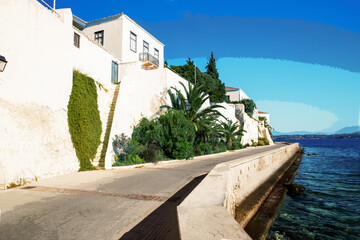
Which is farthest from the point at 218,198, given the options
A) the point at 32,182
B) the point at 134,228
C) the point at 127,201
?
the point at 32,182

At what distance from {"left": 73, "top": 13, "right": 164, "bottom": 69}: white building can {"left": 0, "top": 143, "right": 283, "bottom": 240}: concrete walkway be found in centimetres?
1636

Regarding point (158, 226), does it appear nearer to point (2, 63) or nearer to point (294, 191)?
point (2, 63)

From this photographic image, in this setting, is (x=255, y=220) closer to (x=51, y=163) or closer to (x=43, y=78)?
(x=51, y=163)

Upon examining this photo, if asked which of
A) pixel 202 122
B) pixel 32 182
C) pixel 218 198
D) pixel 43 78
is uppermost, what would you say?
pixel 43 78

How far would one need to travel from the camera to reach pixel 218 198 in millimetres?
2924

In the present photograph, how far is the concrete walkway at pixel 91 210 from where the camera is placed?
9.67 ft

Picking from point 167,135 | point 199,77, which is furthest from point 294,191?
point 199,77

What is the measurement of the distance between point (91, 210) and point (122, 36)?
19.1 m

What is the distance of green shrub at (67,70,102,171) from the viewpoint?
8.30m

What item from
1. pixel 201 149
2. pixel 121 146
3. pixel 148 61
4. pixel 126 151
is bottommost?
pixel 201 149

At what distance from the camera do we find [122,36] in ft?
65.3

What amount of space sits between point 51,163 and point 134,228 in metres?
5.23

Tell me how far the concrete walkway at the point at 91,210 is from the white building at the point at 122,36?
1636 cm

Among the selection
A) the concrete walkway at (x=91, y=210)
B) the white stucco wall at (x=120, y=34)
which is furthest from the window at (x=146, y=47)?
the concrete walkway at (x=91, y=210)
